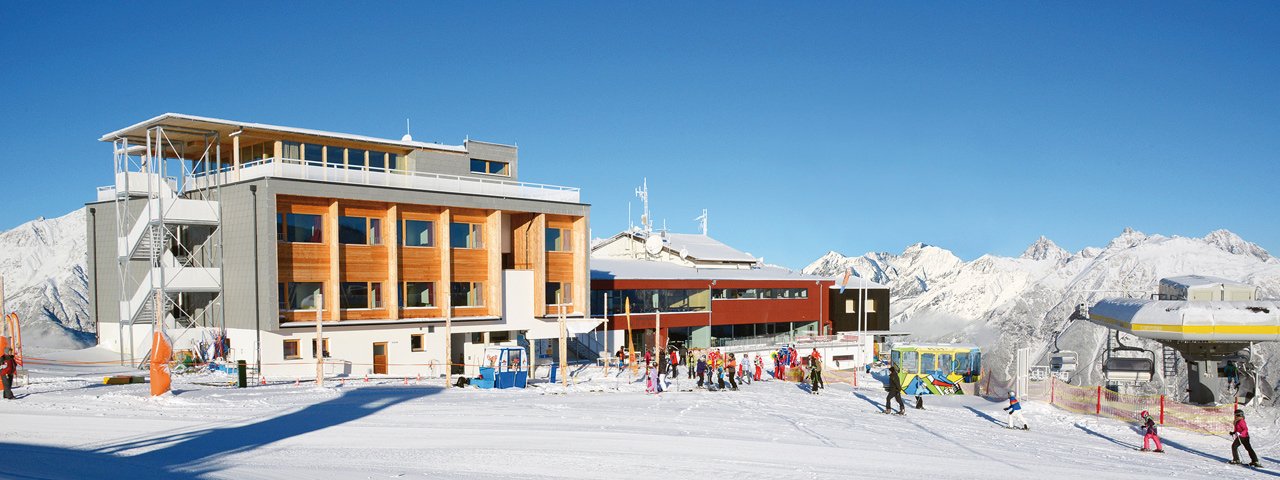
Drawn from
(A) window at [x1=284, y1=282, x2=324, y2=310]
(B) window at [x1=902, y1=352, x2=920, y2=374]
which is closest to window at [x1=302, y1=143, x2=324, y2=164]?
(A) window at [x1=284, y1=282, x2=324, y2=310]

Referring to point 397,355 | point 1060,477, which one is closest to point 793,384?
point 397,355

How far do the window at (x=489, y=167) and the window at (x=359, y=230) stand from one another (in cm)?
749

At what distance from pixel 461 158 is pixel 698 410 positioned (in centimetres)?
Result: 2161

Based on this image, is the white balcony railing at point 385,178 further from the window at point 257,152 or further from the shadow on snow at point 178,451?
the shadow on snow at point 178,451

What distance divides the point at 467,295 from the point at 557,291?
482cm

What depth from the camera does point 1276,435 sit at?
25.3m

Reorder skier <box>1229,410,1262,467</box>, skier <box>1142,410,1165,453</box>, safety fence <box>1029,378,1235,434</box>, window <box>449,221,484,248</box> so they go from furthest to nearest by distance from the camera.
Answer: window <box>449,221,484,248</box> < safety fence <box>1029,378,1235,434</box> < skier <box>1142,410,1165,453</box> < skier <box>1229,410,1262,467</box>

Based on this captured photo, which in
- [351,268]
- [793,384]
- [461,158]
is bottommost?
[793,384]

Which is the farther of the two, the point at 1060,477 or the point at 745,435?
the point at 745,435

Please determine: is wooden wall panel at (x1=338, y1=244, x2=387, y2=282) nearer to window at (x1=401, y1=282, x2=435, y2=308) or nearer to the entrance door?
window at (x1=401, y1=282, x2=435, y2=308)

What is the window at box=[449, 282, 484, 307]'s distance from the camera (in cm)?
3994

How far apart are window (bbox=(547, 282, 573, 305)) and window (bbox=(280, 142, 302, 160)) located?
12.3 metres

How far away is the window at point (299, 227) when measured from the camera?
34500 mm

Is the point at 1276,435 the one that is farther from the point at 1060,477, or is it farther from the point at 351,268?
the point at 351,268
